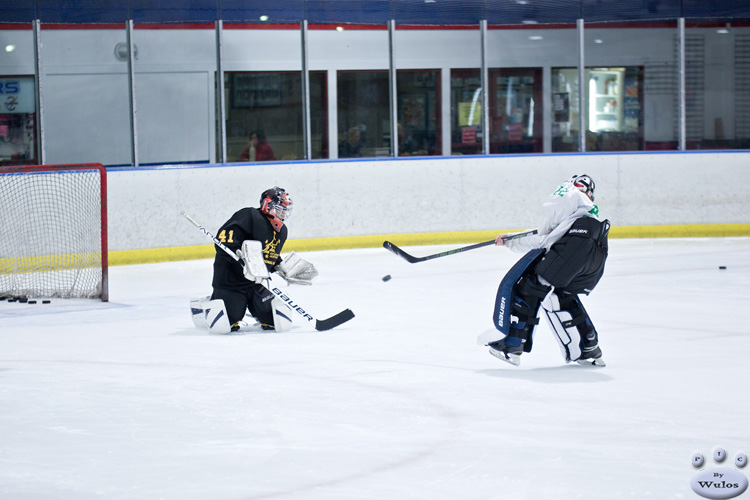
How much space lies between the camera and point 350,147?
10.2m

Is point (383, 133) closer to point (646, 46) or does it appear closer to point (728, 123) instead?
point (646, 46)

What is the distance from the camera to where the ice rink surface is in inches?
124

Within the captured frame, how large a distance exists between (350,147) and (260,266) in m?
4.73

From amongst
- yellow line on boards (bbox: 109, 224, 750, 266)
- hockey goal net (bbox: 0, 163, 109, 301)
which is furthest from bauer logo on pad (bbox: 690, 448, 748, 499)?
yellow line on boards (bbox: 109, 224, 750, 266)

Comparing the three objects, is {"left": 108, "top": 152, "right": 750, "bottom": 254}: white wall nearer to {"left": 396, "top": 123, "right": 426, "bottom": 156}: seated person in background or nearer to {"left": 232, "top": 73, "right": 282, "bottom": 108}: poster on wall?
{"left": 396, "top": 123, "right": 426, "bottom": 156}: seated person in background

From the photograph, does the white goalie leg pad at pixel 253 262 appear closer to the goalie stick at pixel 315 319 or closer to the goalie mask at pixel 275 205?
the goalie stick at pixel 315 319

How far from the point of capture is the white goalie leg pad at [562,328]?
4680mm

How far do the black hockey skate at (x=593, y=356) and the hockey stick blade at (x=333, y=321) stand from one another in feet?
4.93

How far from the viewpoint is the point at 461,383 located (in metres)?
4.46

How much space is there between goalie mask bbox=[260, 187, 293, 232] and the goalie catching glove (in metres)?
0.20

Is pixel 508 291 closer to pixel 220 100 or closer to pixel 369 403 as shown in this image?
pixel 369 403

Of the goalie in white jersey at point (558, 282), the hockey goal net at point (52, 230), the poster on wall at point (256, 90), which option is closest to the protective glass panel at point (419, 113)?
the poster on wall at point (256, 90)

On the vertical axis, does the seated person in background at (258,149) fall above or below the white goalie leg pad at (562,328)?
above

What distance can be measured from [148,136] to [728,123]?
578 centimetres
